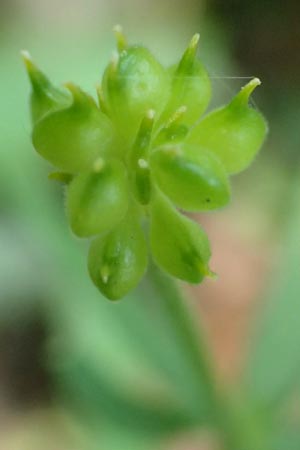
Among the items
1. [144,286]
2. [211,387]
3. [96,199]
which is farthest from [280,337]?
[96,199]

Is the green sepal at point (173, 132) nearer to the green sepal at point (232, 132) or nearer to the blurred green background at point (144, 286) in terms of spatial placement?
the green sepal at point (232, 132)

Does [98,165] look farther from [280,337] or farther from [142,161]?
[280,337]

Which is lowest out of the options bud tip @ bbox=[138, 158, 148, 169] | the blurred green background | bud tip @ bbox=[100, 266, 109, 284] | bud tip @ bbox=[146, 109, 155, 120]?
the blurred green background

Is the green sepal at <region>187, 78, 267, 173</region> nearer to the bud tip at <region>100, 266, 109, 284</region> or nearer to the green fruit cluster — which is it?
the green fruit cluster

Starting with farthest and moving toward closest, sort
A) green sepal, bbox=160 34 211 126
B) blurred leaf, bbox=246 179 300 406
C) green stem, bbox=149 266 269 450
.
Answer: blurred leaf, bbox=246 179 300 406 → green stem, bbox=149 266 269 450 → green sepal, bbox=160 34 211 126

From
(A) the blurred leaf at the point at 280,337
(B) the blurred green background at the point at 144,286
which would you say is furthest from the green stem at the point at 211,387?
(A) the blurred leaf at the point at 280,337

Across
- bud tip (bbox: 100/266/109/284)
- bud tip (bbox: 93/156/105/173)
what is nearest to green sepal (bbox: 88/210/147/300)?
bud tip (bbox: 100/266/109/284)
